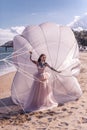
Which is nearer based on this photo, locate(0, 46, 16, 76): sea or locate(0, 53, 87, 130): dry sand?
locate(0, 53, 87, 130): dry sand

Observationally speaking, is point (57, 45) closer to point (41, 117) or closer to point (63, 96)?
point (63, 96)

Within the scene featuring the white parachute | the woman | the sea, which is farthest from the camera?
the white parachute

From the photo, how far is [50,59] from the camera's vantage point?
31.6ft

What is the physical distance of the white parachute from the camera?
9.05 m

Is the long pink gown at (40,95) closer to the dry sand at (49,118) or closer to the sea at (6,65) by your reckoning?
the dry sand at (49,118)

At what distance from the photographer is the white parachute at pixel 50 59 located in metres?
9.05

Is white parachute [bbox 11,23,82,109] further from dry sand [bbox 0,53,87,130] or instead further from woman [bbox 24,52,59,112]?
dry sand [bbox 0,53,87,130]

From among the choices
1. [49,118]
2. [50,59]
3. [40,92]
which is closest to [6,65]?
[50,59]

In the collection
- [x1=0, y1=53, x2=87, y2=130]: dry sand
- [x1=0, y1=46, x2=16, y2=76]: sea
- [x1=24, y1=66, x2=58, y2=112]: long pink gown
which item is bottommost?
[x1=0, y1=53, x2=87, y2=130]: dry sand

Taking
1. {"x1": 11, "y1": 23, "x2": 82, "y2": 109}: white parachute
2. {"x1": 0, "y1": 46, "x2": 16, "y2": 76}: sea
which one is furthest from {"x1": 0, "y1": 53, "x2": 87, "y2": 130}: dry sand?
{"x1": 0, "y1": 46, "x2": 16, "y2": 76}: sea

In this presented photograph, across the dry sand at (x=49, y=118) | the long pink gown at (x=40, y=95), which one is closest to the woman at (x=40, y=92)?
the long pink gown at (x=40, y=95)

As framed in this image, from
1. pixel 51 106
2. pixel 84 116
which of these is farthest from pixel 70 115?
pixel 51 106

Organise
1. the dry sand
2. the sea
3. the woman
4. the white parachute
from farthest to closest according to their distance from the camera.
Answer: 1. the white parachute
2. the woman
3. the sea
4. the dry sand

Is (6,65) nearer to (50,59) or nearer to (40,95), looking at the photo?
(50,59)
